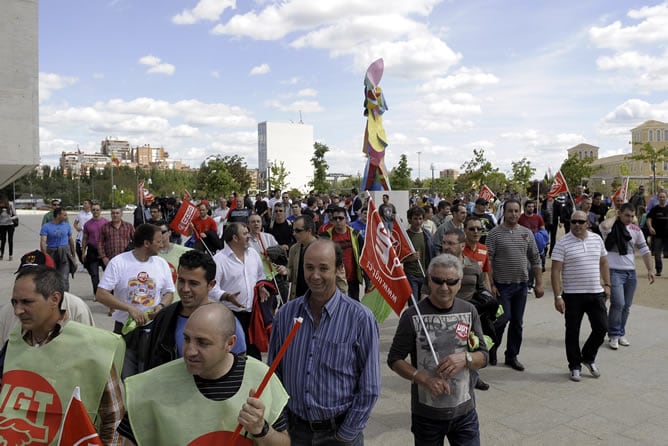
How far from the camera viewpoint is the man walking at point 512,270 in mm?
6637

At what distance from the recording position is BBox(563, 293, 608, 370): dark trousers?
244 inches

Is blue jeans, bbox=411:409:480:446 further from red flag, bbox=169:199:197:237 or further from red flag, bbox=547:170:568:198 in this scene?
red flag, bbox=547:170:568:198

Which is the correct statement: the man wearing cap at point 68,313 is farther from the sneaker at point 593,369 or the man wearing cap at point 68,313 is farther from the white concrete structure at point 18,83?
the white concrete structure at point 18,83

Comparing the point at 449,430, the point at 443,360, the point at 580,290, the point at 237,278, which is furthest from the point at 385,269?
the point at 580,290

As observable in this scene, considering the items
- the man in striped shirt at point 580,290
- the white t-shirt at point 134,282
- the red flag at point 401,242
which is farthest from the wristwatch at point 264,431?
the man in striped shirt at point 580,290

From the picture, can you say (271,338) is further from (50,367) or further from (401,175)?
(401,175)

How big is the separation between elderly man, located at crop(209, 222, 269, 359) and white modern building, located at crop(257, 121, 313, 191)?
12788 cm

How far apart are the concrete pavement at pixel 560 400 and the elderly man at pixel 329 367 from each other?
2109 mm

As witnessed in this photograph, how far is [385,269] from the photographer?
13.2 ft

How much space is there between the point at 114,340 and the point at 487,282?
4.22m

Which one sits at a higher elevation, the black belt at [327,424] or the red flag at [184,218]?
the red flag at [184,218]

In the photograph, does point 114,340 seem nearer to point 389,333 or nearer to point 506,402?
point 506,402

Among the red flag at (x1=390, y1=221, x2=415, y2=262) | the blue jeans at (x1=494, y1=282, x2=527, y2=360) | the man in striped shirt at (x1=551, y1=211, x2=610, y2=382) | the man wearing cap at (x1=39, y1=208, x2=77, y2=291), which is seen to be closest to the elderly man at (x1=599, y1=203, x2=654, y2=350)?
the man in striped shirt at (x1=551, y1=211, x2=610, y2=382)

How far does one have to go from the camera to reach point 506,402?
5629mm
